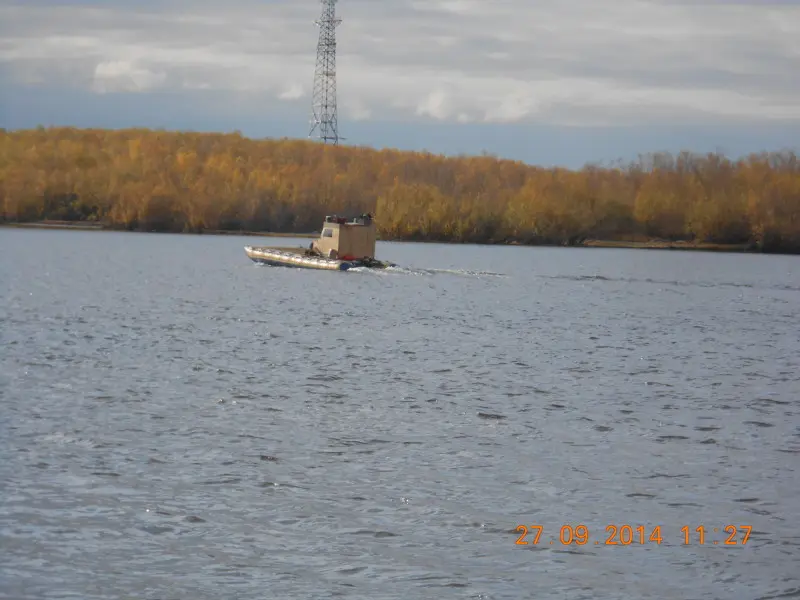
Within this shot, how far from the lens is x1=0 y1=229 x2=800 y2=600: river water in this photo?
18188 millimetres

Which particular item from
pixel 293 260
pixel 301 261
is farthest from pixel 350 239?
pixel 293 260

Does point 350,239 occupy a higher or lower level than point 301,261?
higher

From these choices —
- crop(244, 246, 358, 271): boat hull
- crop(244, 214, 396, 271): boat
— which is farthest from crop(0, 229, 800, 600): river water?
crop(244, 246, 358, 271): boat hull

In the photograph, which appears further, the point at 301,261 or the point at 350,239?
the point at 301,261

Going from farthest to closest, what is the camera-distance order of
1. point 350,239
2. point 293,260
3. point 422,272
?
point 422,272, point 293,260, point 350,239

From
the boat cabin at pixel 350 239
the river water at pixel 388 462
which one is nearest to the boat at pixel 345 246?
the boat cabin at pixel 350 239

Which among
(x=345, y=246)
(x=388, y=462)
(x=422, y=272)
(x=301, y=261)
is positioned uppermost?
(x=345, y=246)

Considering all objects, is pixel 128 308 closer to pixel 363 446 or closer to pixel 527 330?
pixel 527 330
